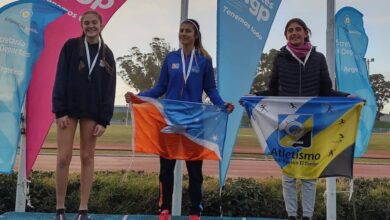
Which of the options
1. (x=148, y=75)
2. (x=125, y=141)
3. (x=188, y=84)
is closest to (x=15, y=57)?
(x=188, y=84)

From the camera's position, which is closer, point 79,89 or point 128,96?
point 79,89

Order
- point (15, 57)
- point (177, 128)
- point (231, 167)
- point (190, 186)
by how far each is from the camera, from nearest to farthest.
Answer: point (190, 186) → point (177, 128) → point (15, 57) → point (231, 167)

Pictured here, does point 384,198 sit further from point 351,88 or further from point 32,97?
point 32,97

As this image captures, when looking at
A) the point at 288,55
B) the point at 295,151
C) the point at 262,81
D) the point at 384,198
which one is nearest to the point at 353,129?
the point at 295,151

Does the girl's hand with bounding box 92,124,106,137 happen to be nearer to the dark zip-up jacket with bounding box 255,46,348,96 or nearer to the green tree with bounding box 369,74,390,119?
the dark zip-up jacket with bounding box 255,46,348,96

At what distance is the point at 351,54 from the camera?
7.20m

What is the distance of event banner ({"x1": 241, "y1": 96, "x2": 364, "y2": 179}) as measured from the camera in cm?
466

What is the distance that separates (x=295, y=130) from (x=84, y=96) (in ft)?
7.05

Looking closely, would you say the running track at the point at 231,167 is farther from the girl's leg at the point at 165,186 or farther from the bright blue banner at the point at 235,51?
the girl's leg at the point at 165,186

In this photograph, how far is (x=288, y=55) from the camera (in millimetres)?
4551

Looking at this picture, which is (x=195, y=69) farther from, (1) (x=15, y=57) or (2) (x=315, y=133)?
(1) (x=15, y=57)

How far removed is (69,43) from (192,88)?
1.29 metres

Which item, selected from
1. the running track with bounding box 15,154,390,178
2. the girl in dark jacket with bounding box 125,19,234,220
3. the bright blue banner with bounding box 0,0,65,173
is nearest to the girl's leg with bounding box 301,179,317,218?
the girl in dark jacket with bounding box 125,19,234,220

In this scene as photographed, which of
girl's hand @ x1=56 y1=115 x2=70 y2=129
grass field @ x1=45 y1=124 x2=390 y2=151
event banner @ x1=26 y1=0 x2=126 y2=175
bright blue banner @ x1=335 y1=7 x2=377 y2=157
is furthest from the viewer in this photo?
grass field @ x1=45 y1=124 x2=390 y2=151
